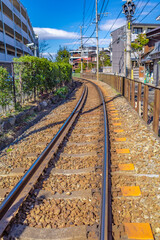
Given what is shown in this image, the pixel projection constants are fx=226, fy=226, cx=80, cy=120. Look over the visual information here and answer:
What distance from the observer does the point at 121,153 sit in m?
5.15

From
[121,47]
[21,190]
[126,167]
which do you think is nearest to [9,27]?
[121,47]

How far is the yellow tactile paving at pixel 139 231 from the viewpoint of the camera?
2660 mm

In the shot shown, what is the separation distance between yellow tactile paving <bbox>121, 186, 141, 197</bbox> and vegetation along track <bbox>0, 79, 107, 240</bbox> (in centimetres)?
34

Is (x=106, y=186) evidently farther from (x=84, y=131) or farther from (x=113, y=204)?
(x=84, y=131)

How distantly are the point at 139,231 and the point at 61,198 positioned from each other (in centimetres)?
124

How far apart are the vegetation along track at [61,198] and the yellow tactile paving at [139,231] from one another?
13.7 inches

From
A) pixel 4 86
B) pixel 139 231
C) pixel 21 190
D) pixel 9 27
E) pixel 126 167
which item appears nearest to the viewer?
pixel 139 231

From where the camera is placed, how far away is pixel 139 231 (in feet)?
9.06

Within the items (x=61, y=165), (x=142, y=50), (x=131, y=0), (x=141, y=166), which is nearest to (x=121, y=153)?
(x=141, y=166)

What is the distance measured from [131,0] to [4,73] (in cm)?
1009

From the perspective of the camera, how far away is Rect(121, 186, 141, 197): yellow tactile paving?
11.5 feet

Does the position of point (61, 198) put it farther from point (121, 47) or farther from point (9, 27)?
point (121, 47)

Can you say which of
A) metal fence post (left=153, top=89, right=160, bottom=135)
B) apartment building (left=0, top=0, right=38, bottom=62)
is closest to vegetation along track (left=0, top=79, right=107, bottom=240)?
metal fence post (left=153, top=89, right=160, bottom=135)

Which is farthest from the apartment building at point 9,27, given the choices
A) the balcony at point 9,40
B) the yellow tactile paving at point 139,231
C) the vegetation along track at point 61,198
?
the yellow tactile paving at point 139,231
